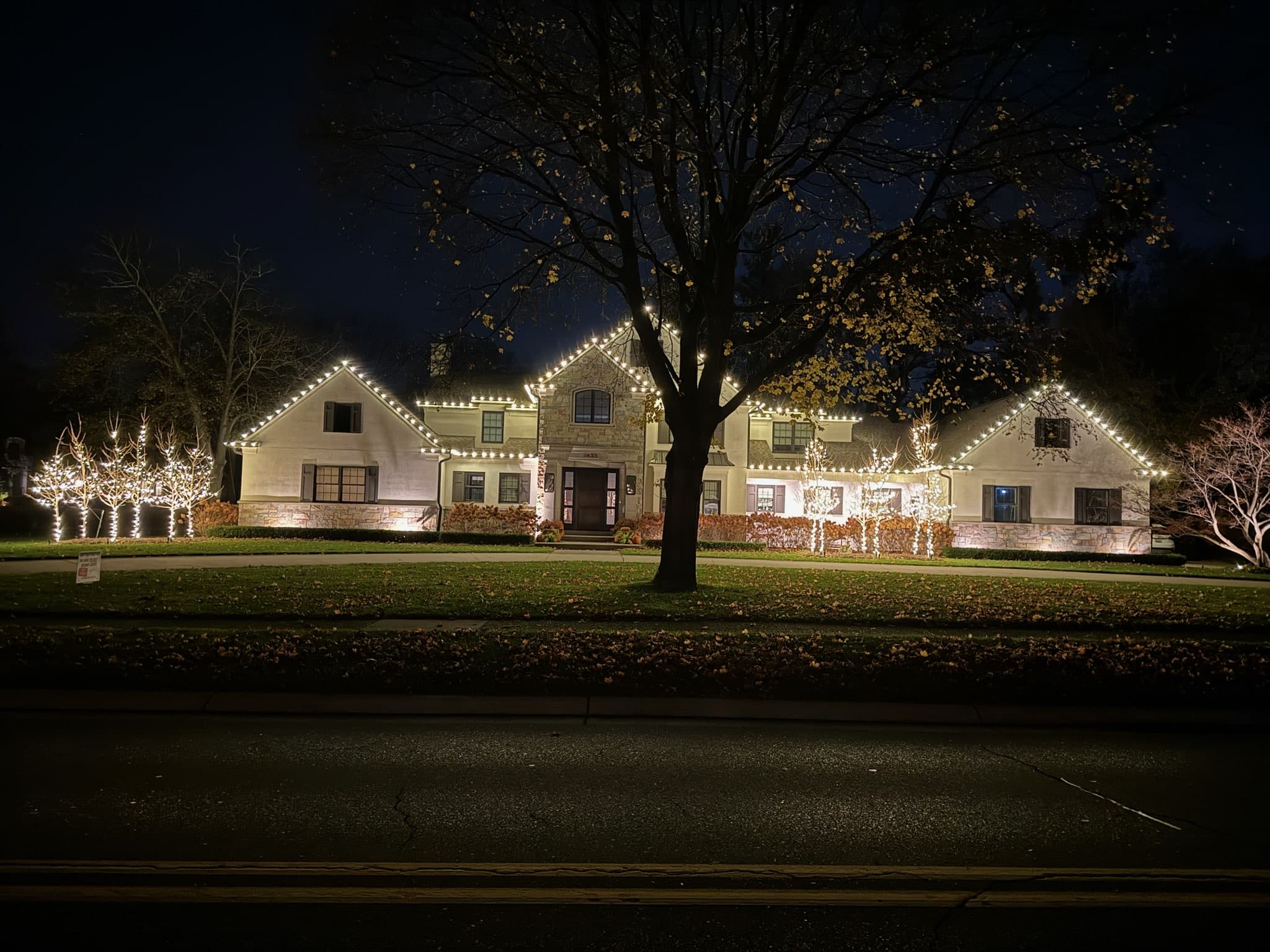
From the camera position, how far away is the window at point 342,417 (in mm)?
31844

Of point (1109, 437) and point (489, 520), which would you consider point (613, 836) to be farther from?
point (1109, 437)

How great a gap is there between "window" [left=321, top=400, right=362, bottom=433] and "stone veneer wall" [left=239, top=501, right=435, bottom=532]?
294 centimetres

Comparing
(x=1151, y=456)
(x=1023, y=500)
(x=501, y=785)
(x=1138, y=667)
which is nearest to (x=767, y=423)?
(x=1023, y=500)

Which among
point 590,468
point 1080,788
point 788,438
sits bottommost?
point 1080,788

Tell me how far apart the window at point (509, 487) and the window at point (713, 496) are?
24.7 ft

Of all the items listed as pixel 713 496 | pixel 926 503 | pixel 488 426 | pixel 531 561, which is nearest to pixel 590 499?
pixel 713 496

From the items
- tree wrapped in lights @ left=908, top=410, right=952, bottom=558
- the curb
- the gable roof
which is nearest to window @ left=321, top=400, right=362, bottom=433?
the gable roof

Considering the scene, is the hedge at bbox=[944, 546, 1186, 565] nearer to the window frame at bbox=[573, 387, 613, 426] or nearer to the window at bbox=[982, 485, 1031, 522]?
the window at bbox=[982, 485, 1031, 522]

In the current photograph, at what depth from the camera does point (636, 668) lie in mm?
8492

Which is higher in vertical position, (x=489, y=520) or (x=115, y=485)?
(x=115, y=485)

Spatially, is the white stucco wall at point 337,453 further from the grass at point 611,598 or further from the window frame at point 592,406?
the grass at point 611,598

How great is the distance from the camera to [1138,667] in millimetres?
8703

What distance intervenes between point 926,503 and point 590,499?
40.7 ft

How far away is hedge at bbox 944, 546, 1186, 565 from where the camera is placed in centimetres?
2789
